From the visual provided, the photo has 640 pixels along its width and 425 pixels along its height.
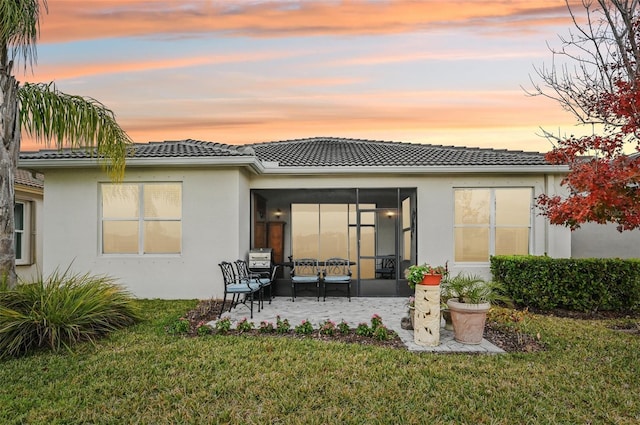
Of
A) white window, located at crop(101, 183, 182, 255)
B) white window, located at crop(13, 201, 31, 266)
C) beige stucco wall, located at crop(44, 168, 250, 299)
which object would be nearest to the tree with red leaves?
beige stucco wall, located at crop(44, 168, 250, 299)

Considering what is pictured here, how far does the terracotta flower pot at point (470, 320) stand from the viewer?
232 inches

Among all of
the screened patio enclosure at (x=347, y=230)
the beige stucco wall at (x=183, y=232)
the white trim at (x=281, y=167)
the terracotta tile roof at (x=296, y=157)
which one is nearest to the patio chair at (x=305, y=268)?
the screened patio enclosure at (x=347, y=230)

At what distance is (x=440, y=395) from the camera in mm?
4152

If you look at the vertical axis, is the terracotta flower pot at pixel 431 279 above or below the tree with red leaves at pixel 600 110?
below

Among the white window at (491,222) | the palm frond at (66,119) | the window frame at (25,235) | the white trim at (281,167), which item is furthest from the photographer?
the window frame at (25,235)

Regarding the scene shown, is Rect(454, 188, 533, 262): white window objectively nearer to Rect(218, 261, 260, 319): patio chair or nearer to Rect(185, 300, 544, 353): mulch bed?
Rect(185, 300, 544, 353): mulch bed

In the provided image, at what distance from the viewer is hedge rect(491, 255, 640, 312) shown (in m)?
8.37

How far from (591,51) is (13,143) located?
10.4 metres

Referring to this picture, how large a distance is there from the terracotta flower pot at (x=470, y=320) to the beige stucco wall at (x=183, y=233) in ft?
17.2

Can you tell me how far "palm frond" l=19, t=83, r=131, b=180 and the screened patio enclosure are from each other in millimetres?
3822

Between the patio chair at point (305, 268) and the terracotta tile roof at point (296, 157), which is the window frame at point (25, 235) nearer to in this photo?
the terracotta tile roof at point (296, 157)

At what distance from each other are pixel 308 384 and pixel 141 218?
7.03 m

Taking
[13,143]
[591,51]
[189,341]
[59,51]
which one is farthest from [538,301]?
[59,51]

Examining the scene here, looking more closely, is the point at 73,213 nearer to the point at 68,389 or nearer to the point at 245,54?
the point at 245,54
